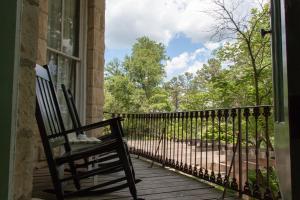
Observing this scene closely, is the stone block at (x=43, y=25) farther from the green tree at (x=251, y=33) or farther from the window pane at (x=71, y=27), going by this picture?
the green tree at (x=251, y=33)

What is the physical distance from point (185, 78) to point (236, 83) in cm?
1414

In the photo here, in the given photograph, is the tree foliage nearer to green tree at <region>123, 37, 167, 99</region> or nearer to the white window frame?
green tree at <region>123, 37, 167, 99</region>

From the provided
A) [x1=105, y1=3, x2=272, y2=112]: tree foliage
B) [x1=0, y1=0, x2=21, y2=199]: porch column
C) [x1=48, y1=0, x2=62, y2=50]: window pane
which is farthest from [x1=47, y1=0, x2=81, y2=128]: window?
[x1=0, y1=0, x2=21, y2=199]: porch column

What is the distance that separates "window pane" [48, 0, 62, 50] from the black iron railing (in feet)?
5.50

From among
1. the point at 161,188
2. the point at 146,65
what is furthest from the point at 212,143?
the point at 146,65

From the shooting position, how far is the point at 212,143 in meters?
3.10

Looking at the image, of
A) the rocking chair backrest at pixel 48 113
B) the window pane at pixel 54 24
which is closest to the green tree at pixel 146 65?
the window pane at pixel 54 24

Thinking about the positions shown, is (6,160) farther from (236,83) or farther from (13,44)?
Answer: (236,83)

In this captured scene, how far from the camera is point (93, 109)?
4.10m

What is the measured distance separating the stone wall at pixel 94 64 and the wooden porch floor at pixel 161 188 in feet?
3.78

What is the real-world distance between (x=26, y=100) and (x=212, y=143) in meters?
2.42

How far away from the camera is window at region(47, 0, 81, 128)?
3.56 meters

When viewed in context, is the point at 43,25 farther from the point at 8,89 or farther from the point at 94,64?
the point at 8,89

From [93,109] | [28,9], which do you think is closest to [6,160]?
[28,9]
